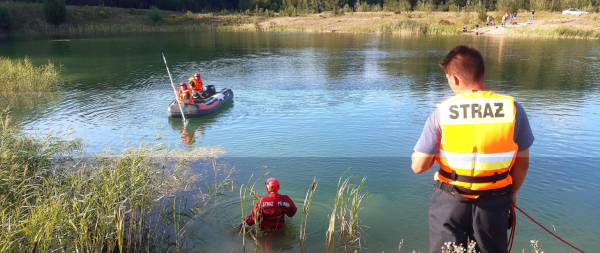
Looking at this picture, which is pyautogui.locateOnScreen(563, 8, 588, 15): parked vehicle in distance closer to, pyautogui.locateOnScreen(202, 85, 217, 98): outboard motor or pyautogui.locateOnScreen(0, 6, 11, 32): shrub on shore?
pyautogui.locateOnScreen(202, 85, 217, 98): outboard motor

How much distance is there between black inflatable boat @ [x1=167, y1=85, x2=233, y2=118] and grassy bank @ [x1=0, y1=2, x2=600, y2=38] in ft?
97.9

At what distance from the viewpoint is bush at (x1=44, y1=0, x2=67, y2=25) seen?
45.0 metres

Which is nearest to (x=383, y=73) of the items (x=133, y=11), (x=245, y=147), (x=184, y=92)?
(x=184, y=92)

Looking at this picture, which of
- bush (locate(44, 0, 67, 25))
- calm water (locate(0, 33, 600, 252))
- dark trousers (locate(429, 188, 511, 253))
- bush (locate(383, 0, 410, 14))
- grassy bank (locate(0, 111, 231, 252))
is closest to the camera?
dark trousers (locate(429, 188, 511, 253))

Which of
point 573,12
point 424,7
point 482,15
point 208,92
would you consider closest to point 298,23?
point 424,7

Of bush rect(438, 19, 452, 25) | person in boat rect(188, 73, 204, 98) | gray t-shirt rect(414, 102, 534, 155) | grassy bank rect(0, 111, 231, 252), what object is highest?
bush rect(438, 19, 452, 25)

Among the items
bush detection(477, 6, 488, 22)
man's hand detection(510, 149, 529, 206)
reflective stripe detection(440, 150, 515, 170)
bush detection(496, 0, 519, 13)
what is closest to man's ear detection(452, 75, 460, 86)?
reflective stripe detection(440, 150, 515, 170)

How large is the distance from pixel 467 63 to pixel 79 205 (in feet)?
12.3

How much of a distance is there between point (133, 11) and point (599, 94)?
53.8m

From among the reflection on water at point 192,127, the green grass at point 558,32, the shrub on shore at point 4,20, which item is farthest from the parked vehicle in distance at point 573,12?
the shrub on shore at point 4,20

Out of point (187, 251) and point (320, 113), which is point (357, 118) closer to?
point (320, 113)

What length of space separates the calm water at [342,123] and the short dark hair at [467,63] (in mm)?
2687

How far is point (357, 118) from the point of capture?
1071 cm

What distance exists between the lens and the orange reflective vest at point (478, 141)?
261 centimetres
